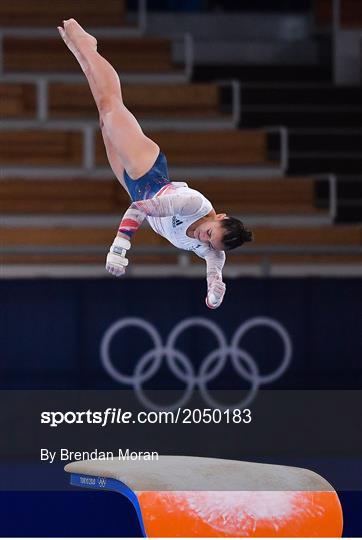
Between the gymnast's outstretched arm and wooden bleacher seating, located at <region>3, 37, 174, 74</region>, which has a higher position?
wooden bleacher seating, located at <region>3, 37, 174, 74</region>

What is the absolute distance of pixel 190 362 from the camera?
9.72m

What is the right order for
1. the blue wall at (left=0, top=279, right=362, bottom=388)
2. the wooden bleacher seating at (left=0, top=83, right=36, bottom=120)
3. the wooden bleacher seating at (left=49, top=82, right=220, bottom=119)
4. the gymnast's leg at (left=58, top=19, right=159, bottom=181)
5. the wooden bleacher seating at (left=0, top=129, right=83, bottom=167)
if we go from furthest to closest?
1. the wooden bleacher seating at (left=49, top=82, right=220, bottom=119)
2. the wooden bleacher seating at (left=0, top=83, right=36, bottom=120)
3. the wooden bleacher seating at (left=0, top=129, right=83, bottom=167)
4. the blue wall at (left=0, top=279, right=362, bottom=388)
5. the gymnast's leg at (left=58, top=19, right=159, bottom=181)

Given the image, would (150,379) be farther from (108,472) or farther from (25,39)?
(25,39)

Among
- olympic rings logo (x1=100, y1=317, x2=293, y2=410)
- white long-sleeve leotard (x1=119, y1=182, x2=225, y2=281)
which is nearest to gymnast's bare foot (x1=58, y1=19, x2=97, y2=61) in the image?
white long-sleeve leotard (x1=119, y1=182, x2=225, y2=281)

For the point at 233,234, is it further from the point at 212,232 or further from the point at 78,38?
the point at 78,38

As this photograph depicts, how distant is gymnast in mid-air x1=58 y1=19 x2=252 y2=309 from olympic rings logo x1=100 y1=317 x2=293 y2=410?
117 inches

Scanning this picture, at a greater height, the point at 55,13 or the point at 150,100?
the point at 55,13

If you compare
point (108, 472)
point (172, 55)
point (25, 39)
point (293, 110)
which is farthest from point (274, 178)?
point (108, 472)

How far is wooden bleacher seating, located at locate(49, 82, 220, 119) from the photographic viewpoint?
11.7m

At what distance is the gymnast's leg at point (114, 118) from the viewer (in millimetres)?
6695

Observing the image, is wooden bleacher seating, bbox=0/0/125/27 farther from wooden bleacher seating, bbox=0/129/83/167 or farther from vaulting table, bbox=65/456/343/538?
vaulting table, bbox=65/456/343/538

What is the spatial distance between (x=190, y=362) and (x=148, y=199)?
3.55m

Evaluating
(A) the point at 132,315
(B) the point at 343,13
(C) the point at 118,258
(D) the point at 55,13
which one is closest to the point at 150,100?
(D) the point at 55,13

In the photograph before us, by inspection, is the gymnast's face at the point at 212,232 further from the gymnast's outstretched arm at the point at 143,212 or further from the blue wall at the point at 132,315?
the blue wall at the point at 132,315
